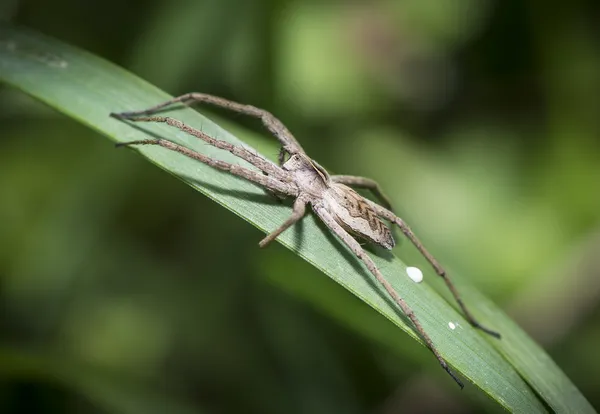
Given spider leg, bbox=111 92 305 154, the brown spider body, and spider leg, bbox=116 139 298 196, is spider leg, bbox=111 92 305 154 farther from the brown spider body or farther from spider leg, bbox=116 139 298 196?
spider leg, bbox=116 139 298 196

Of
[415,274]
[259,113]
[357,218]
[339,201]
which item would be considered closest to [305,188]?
[339,201]


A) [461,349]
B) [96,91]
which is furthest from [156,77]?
[461,349]

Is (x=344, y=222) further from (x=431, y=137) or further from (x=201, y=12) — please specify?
(x=431, y=137)

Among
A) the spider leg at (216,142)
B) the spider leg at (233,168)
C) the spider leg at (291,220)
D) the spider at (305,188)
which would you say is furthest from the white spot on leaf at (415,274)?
the spider leg at (216,142)

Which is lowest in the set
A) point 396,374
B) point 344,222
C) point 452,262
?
point 396,374

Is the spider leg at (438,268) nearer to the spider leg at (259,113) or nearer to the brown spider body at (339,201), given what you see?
the brown spider body at (339,201)

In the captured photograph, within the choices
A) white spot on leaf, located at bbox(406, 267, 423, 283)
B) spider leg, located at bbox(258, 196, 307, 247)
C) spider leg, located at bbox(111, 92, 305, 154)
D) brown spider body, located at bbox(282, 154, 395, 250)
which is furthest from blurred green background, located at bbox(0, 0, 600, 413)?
white spot on leaf, located at bbox(406, 267, 423, 283)

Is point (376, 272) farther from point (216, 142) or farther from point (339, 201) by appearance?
point (216, 142)
